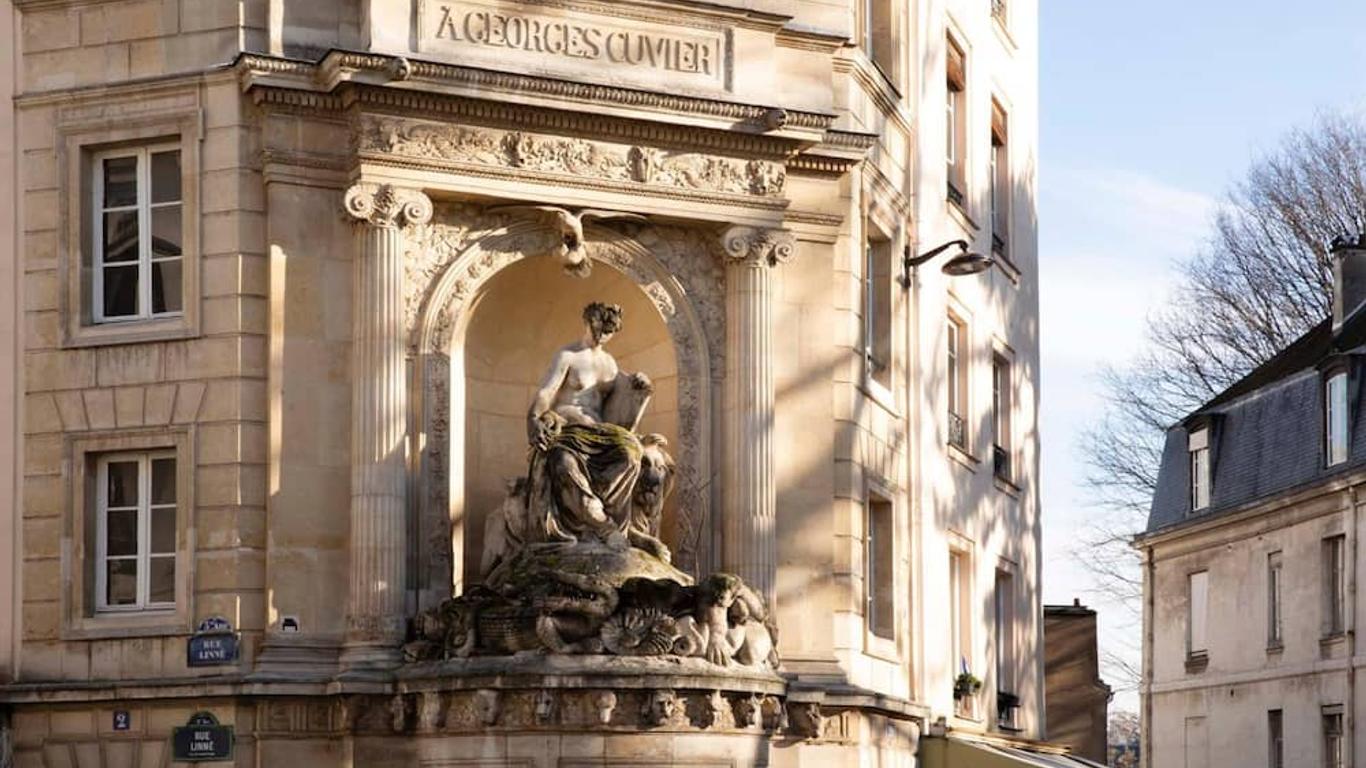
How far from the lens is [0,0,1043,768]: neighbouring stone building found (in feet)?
75.2

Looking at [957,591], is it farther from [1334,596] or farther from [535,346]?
[1334,596]

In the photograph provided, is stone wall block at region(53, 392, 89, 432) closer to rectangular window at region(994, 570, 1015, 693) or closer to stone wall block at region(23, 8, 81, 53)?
stone wall block at region(23, 8, 81, 53)

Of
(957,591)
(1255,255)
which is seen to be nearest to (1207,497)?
(1255,255)

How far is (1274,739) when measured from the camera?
45.2m

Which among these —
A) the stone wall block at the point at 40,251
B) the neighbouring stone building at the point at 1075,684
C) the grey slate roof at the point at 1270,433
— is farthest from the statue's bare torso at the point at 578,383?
the grey slate roof at the point at 1270,433

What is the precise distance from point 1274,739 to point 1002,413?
13209 mm

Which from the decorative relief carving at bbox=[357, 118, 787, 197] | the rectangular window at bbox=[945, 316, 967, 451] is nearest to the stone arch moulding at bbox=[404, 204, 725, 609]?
the decorative relief carving at bbox=[357, 118, 787, 197]

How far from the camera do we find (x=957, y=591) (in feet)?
103

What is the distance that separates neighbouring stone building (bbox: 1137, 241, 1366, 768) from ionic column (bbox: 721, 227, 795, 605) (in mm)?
18550

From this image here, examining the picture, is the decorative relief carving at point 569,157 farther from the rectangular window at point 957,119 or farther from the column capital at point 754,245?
the rectangular window at point 957,119

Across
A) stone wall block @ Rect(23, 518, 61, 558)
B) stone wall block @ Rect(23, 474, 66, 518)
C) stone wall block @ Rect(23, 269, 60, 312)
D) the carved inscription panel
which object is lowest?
stone wall block @ Rect(23, 518, 61, 558)

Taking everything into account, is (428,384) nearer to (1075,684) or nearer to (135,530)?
(135,530)

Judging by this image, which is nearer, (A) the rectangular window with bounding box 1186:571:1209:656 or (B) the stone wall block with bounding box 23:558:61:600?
(B) the stone wall block with bounding box 23:558:61:600

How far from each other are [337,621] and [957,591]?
976cm
